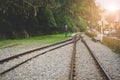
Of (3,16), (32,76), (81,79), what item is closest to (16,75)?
(32,76)

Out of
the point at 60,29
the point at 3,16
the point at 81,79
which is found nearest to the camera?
the point at 81,79

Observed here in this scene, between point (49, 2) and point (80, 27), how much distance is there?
67.1m

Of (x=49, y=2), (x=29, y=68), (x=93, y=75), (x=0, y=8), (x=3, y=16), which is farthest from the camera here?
(x=49, y=2)

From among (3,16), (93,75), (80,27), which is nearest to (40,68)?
(93,75)

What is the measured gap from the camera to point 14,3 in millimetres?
33375

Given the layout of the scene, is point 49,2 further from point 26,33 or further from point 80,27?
point 80,27

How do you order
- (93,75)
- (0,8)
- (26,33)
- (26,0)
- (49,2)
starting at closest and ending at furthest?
1. (93,75)
2. (0,8)
3. (26,0)
4. (49,2)
5. (26,33)

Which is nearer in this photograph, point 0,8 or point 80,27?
point 0,8

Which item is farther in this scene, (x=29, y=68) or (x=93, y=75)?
(x=29, y=68)

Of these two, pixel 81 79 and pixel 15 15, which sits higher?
pixel 15 15

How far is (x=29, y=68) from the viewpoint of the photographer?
12109mm

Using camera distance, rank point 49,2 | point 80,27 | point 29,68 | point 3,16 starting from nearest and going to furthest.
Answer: point 29,68
point 3,16
point 49,2
point 80,27

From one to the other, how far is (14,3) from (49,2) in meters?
7.27

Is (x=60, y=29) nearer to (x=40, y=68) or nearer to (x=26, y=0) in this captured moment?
(x=26, y=0)
